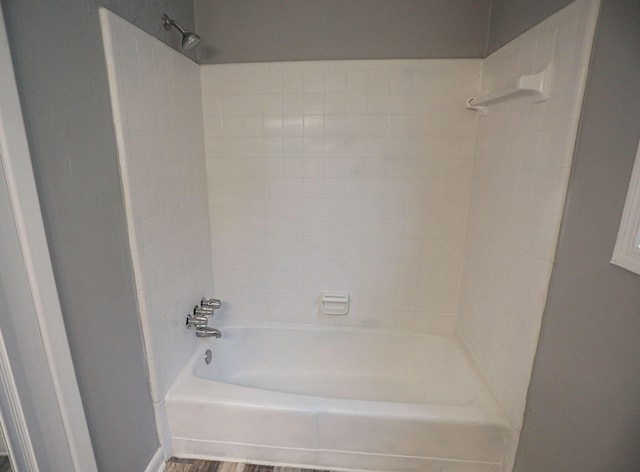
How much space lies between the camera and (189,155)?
1691 mm

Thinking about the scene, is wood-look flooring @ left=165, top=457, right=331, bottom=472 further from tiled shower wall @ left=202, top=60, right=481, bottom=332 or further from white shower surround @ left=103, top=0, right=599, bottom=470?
tiled shower wall @ left=202, top=60, right=481, bottom=332

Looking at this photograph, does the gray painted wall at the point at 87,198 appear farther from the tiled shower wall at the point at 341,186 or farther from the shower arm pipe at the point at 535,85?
the shower arm pipe at the point at 535,85

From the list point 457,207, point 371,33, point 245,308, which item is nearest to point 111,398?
point 245,308

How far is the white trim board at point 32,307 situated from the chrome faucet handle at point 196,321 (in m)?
0.69

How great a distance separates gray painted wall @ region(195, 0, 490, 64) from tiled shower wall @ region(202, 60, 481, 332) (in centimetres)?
6

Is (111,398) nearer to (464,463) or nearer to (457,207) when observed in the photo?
(464,463)

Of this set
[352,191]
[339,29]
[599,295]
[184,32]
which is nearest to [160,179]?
[184,32]

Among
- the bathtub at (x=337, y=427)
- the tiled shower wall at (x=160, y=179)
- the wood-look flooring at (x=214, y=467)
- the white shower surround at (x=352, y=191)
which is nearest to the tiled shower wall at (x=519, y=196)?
the white shower surround at (x=352, y=191)

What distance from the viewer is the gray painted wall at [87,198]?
860 mm

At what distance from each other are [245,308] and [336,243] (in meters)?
0.76

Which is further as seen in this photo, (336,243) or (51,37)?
(336,243)

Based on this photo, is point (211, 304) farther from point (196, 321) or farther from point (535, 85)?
point (535, 85)

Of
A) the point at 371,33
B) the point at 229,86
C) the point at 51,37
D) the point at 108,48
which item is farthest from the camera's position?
the point at 229,86

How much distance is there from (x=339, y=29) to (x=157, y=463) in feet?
7.53
